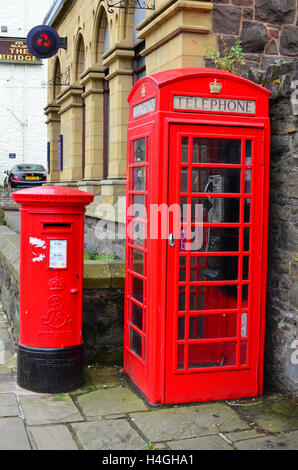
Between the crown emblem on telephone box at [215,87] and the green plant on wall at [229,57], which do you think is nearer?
the crown emblem on telephone box at [215,87]

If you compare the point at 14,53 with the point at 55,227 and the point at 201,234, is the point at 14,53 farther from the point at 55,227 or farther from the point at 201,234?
the point at 201,234

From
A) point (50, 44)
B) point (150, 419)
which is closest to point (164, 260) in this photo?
point (150, 419)

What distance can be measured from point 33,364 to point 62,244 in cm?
105

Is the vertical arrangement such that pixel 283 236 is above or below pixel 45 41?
below

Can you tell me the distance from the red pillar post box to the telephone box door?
2.96 feet

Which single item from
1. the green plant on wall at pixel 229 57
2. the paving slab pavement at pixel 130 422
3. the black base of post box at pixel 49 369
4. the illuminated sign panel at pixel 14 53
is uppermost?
the illuminated sign panel at pixel 14 53

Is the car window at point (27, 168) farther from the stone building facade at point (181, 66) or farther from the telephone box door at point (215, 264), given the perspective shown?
the telephone box door at point (215, 264)

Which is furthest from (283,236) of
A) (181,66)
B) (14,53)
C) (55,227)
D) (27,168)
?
(14,53)

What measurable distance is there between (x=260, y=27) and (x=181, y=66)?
133 centimetres

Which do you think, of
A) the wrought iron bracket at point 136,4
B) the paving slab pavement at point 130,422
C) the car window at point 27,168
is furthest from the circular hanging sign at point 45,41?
the car window at point 27,168

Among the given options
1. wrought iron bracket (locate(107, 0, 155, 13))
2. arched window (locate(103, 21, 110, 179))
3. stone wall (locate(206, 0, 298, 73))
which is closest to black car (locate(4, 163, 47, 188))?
arched window (locate(103, 21, 110, 179))

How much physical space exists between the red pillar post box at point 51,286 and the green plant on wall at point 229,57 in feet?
9.81

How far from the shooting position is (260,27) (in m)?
8.28

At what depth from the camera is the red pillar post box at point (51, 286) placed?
5.12 metres
